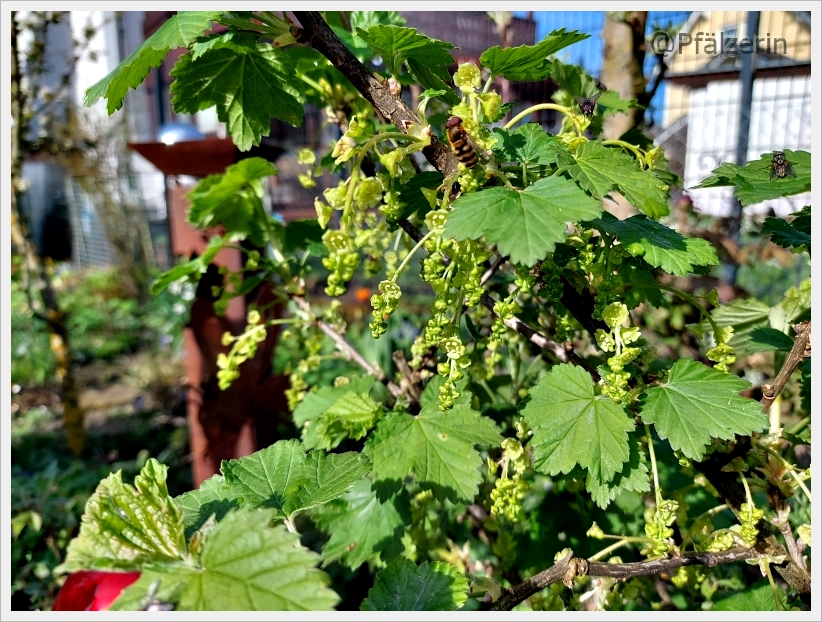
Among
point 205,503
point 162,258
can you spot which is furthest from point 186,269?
point 162,258

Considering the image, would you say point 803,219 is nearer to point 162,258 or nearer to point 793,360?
point 793,360

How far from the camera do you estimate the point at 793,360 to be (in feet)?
2.30

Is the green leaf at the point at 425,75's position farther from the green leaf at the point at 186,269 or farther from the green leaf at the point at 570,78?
the green leaf at the point at 186,269

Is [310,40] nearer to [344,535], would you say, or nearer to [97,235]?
[344,535]

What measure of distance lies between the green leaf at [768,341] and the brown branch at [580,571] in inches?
14.5

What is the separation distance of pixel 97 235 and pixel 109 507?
9.27m

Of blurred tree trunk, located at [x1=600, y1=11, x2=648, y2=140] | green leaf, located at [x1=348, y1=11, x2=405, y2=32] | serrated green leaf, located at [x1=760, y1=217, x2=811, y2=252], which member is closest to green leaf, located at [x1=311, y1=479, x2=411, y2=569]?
serrated green leaf, located at [x1=760, y1=217, x2=811, y2=252]

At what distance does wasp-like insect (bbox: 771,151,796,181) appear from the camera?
2.31 feet

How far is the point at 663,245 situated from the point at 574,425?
23 centimetres

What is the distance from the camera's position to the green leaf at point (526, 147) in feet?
2.24

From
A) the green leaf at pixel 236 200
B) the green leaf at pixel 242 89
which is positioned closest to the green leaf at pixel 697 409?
the green leaf at pixel 242 89

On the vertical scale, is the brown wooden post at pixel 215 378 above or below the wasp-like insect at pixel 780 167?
below

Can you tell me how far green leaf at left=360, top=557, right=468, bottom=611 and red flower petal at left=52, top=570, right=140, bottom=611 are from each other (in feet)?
0.81

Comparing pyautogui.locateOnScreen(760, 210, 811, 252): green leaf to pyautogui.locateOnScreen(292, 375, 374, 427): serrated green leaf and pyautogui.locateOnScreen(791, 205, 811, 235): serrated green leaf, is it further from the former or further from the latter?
pyautogui.locateOnScreen(292, 375, 374, 427): serrated green leaf
